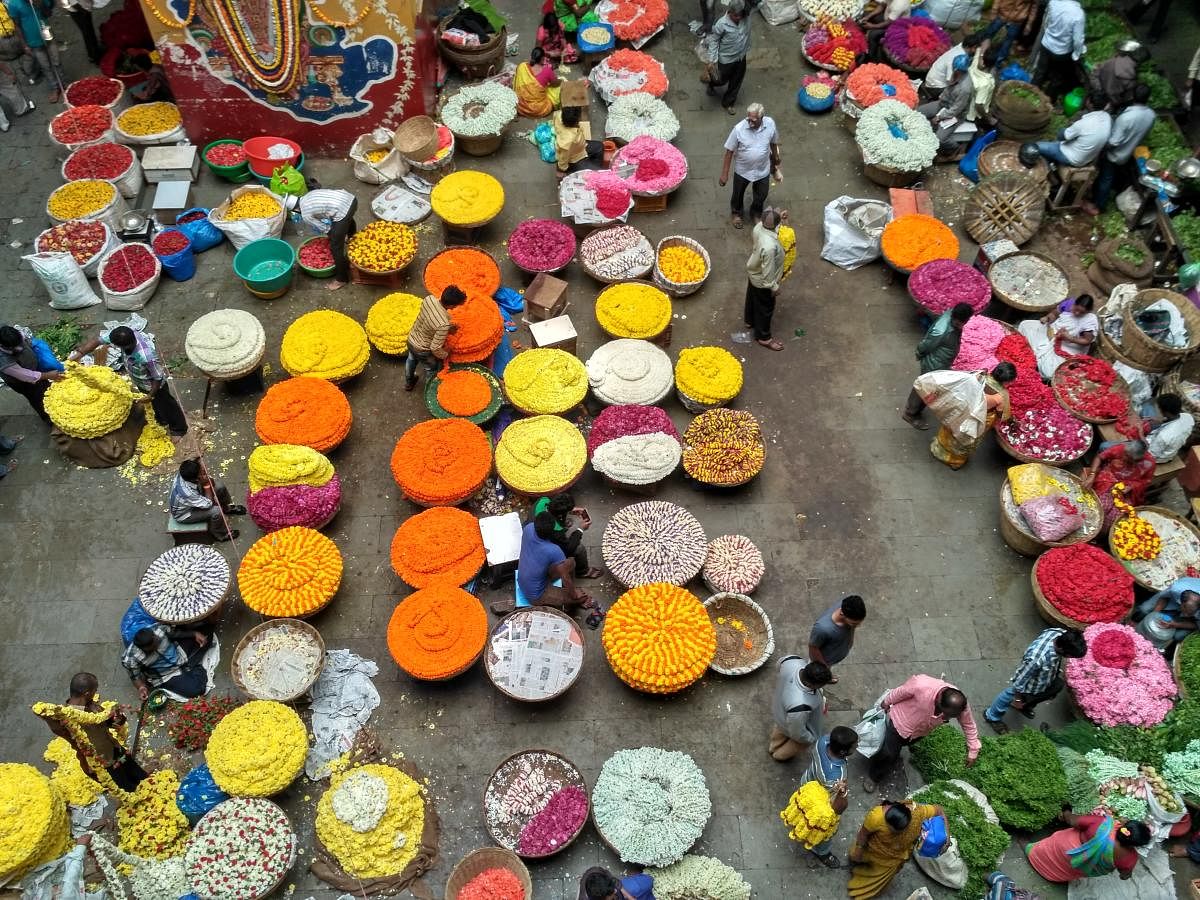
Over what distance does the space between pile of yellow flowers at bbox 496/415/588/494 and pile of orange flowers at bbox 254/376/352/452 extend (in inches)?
63.4

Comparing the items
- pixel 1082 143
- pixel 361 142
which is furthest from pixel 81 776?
pixel 1082 143

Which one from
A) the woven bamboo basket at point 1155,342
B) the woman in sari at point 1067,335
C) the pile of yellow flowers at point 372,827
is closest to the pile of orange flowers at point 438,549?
the pile of yellow flowers at point 372,827

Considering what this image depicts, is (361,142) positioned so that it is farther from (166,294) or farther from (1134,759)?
(1134,759)

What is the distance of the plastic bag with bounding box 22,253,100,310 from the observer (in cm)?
1034

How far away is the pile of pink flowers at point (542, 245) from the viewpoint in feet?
34.8

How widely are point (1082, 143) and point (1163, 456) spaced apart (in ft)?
13.9

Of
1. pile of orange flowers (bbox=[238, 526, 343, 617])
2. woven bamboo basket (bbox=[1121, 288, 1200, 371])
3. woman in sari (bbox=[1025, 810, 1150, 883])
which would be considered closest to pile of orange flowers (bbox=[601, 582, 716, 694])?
pile of orange flowers (bbox=[238, 526, 343, 617])

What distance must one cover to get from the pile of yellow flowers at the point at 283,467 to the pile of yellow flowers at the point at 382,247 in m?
2.73

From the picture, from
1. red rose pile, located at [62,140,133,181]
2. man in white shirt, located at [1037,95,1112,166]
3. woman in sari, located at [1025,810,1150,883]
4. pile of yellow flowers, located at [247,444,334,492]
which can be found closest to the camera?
woman in sari, located at [1025,810,1150,883]

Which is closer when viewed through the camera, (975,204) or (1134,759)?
(1134,759)

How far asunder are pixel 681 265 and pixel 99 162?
23.2 ft

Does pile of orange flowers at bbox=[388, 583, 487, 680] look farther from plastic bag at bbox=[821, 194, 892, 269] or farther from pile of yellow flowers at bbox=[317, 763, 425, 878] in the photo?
plastic bag at bbox=[821, 194, 892, 269]

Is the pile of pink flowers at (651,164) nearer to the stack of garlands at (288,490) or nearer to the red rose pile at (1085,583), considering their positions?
the stack of garlands at (288,490)

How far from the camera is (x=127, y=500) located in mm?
9289
